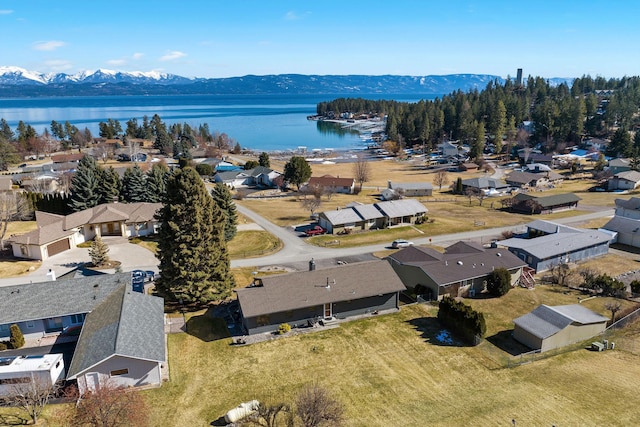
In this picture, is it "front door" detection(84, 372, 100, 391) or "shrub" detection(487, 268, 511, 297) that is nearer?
"front door" detection(84, 372, 100, 391)

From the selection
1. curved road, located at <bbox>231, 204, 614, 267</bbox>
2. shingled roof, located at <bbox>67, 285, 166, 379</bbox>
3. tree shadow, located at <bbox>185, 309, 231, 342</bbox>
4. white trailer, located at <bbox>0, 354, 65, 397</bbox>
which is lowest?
tree shadow, located at <bbox>185, 309, 231, 342</bbox>

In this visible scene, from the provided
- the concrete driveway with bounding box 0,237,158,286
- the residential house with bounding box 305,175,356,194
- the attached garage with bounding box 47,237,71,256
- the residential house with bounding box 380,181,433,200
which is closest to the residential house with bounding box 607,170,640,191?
the residential house with bounding box 380,181,433,200

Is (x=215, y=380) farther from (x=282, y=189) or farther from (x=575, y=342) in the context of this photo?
(x=282, y=189)

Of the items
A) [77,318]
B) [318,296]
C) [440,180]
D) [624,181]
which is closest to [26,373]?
[77,318]

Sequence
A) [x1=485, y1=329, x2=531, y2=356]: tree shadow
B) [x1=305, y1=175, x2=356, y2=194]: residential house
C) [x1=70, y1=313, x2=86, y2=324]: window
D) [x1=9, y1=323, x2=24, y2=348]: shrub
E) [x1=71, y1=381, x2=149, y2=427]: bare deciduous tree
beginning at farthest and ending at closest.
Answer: [x1=305, y1=175, x2=356, y2=194]: residential house < [x1=70, y1=313, x2=86, y2=324]: window < [x1=9, y1=323, x2=24, y2=348]: shrub < [x1=485, y1=329, x2=531, y2=356]: tree shadow < [x1=71, y1=381, x2=149, y2=427]: bare deciduous tree

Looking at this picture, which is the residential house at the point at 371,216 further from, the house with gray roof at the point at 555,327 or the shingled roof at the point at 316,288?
the house with gray roof at the point at 555,327

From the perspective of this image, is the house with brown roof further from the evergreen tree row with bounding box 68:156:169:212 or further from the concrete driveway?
the evergreen tree row with bounding box 68:156:169:212

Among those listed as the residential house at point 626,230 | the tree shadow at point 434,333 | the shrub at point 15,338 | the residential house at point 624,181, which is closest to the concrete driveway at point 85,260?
the shrub at point 15,338
